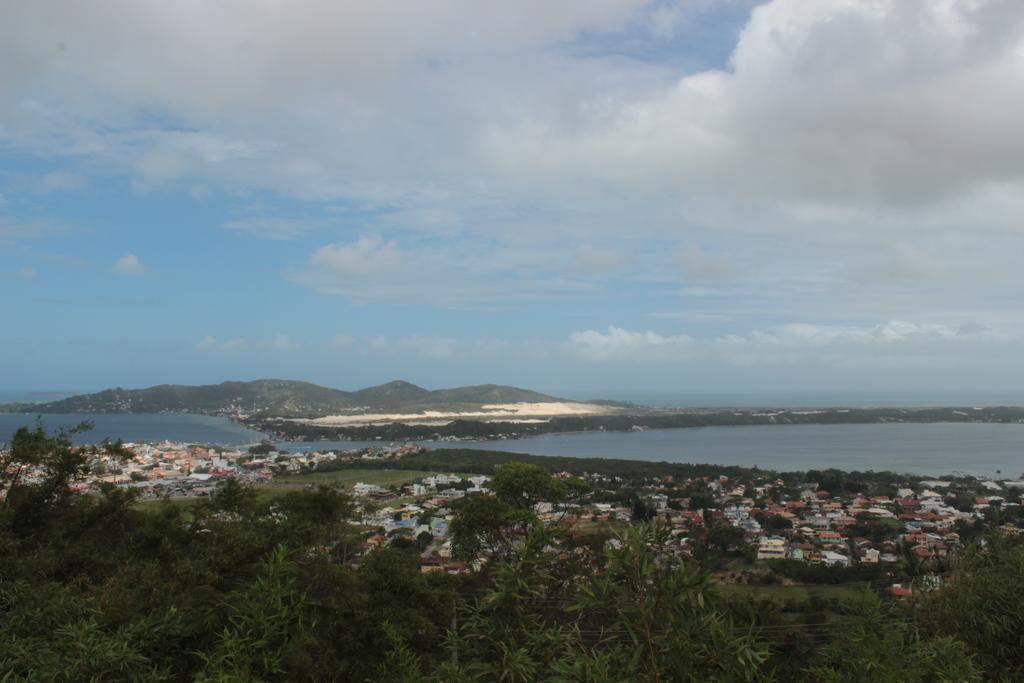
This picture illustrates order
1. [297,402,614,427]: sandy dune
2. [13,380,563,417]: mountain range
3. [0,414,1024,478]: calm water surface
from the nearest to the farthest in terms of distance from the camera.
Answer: [0,414,1024,478]: calm water surface → [297,402,614,427]: sandy dune → [13,380,563,417]: mountain range

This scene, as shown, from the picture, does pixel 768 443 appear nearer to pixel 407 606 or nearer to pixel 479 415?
pixel 479 415

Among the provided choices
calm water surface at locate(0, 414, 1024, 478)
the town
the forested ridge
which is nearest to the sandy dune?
calm water surface at locate(0, 414, 1024, 478)

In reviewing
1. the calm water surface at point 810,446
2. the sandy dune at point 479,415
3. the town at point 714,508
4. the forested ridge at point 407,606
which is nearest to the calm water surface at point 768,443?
the calm water surface at point 810,446

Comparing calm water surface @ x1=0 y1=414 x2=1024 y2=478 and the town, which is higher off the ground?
the town

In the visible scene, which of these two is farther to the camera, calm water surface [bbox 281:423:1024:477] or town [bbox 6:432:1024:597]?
calm water surface [bbox 281:423:1024:477]

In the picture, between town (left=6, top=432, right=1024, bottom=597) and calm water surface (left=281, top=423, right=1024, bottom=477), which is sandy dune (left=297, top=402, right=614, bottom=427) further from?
town (left=6, top=432, right=1024, bottom=597)

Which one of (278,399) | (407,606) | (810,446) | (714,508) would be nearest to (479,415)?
(278,399)

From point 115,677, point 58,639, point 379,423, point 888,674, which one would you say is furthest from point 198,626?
point 379,423
